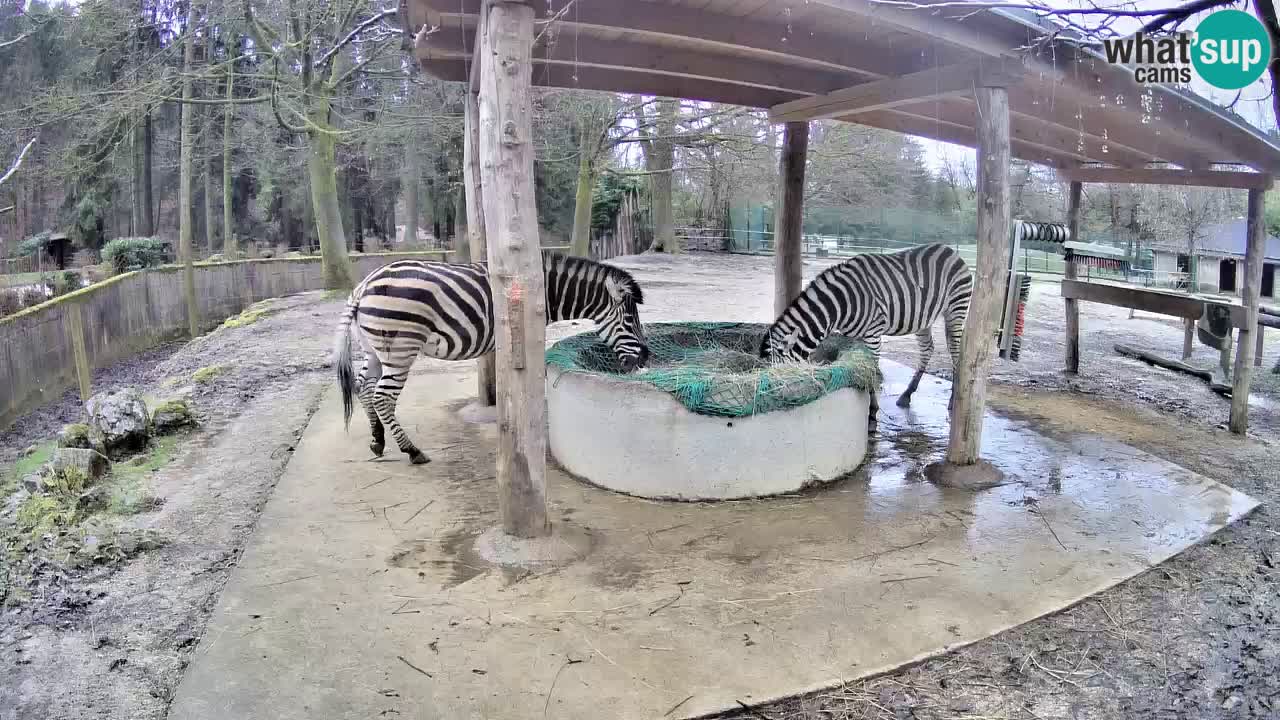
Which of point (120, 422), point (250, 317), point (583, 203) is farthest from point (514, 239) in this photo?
point (583, 203)

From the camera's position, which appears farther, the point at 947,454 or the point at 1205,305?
the point at 1205,305

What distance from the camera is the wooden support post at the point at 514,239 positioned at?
3699 mm

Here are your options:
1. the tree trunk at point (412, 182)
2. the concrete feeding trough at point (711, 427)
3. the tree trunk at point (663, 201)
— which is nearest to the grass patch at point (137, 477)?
the concrete feeding trough at point (711, 427)

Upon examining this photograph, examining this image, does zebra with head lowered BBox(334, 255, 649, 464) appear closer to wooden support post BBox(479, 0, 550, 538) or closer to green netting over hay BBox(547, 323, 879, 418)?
green netting over hay BBox(547, 323, 879, 418)

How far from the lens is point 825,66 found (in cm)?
554

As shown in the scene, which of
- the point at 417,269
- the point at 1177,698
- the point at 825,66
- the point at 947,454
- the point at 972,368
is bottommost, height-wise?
the point at 1177,698

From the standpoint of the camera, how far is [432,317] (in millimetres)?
5402

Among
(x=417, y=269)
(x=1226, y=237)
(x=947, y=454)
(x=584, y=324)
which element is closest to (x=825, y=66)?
(x=947, y=454)

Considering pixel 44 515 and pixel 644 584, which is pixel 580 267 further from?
pixel 44 515

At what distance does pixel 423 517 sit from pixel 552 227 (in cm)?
2008

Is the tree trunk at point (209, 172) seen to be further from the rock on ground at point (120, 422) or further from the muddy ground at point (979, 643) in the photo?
the muddy ground at point (979, 643)

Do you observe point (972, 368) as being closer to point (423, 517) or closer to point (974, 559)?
point (974, 559)

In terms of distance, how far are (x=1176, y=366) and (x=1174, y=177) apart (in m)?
2.57

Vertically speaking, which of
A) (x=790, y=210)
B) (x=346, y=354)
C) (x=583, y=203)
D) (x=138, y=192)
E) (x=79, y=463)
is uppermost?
(x=138, y=192)
